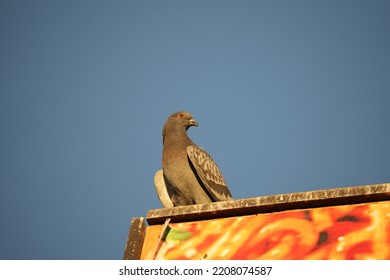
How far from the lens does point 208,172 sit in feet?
47.8

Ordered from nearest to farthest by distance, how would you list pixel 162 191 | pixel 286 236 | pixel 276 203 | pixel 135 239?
pixel 286 236 < pixel 276 203 < pixel 135 239 < pixel 162 191

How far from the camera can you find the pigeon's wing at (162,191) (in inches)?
576

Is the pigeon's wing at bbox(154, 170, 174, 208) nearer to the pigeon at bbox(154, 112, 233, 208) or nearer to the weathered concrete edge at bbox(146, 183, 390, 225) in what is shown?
the pigeon at bbox(154, 112, 233, 208)

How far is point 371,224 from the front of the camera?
25.3 feet

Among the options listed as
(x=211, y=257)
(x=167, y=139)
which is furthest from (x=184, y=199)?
(x=211, y=257)

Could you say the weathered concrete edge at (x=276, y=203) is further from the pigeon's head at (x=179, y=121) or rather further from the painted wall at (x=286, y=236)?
the pigeon's head at (x=179, y=121)

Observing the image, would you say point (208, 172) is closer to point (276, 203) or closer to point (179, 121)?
point (179, 121)

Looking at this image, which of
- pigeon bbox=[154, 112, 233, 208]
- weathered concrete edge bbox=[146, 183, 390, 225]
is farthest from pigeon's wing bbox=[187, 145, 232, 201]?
weathered concrete edge bbox=[146, 183, 390, 225]

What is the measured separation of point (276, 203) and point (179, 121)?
702 centimetres

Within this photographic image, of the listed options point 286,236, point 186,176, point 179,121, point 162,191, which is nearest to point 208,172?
point 186,176

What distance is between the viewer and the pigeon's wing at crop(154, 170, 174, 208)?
48.0 feet

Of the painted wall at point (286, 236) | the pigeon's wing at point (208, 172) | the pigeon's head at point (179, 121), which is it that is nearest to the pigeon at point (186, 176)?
the pigeon's wing at point (208, 172)

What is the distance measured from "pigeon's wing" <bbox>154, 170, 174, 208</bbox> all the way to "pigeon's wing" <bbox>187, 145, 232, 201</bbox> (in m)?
0.96
